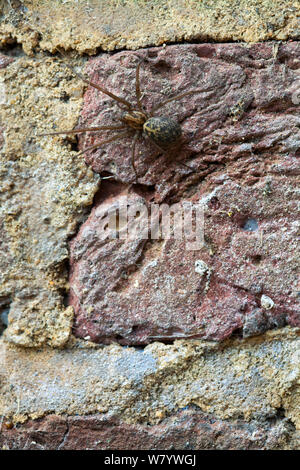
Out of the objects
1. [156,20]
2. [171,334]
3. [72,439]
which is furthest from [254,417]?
[156,20]

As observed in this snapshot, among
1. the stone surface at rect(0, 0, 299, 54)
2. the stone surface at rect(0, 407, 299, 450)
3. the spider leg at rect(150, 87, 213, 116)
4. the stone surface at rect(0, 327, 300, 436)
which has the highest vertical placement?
the stone surface at rect(0, 0, 299, 54)

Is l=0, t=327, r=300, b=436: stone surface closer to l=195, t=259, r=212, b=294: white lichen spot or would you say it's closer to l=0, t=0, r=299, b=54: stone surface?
l=195, t=259, r=212, b=294: white lichen spot

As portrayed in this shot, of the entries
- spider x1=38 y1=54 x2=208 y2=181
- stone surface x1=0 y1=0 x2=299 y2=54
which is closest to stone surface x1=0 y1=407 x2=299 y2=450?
spider x1=38 y1=54 x2=208 y2=181

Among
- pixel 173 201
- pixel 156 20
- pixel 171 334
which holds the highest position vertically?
pixel 156 20

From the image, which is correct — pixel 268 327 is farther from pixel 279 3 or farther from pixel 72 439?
pixel 279 3

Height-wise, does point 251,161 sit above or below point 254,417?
above

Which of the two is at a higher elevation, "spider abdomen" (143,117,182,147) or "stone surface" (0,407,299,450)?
"spider abdomen" (143,117,182,147)

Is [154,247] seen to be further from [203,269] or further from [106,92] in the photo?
[106,92]
